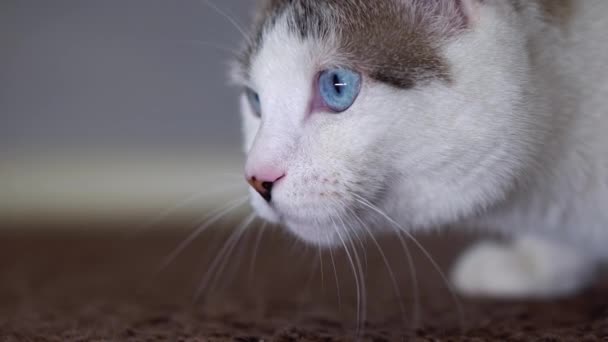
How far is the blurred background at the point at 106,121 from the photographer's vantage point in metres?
2.47

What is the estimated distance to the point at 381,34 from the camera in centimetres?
94

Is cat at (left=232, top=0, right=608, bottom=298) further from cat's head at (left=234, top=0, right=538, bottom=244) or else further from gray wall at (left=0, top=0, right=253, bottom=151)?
gray wall at (left=0, top=0, right=253, bottom=151)

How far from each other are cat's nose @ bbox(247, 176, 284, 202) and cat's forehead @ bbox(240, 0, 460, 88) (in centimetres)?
20

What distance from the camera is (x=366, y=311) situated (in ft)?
3.81

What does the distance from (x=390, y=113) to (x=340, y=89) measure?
0.08 meters

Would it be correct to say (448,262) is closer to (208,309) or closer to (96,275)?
(208,309)

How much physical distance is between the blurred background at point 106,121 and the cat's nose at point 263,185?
1.51 meters

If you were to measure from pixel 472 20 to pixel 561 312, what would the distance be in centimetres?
53

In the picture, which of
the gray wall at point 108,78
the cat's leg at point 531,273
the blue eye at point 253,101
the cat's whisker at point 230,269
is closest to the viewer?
the blue eye at point 253,101

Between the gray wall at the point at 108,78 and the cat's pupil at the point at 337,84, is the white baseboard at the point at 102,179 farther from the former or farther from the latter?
the cat's pupil at the point at 337,84

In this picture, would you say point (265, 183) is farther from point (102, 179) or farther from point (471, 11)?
point (102, 179)

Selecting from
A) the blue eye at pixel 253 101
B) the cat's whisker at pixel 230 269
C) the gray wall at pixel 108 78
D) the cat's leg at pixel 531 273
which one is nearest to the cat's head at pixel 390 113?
the blue eye at pixel 253 101

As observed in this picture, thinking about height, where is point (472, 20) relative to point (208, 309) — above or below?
above

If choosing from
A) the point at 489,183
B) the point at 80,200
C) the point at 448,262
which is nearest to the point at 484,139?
the point at 489,183
